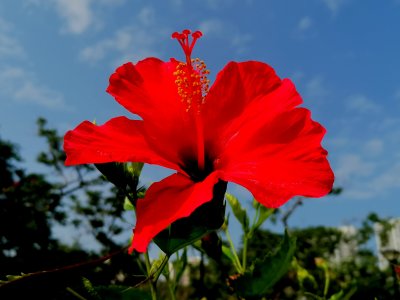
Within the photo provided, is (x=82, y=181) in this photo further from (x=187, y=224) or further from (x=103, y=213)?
(x=187, y=224)

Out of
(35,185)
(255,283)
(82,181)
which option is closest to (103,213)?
(82,181)

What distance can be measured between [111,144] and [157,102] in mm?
170

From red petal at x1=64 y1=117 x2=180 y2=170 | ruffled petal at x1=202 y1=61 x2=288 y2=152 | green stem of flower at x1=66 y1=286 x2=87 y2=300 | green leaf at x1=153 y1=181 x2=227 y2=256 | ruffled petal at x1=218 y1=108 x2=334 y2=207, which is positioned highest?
ruffled petal at x1=202 y1=61 x2=288 y2=152

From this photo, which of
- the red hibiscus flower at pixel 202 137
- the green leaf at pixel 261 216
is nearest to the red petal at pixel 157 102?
the red hibiscus flower at pixel 202 137

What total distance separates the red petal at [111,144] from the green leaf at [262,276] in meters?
0.32

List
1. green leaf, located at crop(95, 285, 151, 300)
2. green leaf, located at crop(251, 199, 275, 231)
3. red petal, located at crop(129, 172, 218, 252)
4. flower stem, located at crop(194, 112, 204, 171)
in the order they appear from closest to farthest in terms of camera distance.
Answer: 1. red petal, located at crop(129, 172, 218, 252)
2. green leaf, located at crop(95, 285, 151, 300)
3. flower stem, located at crop(194, 112, 204, 171)
4. green leaf, located at crop(251, 199, 275, 231)

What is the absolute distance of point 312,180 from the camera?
79cm

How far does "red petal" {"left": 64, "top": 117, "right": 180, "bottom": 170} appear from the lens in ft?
2.70

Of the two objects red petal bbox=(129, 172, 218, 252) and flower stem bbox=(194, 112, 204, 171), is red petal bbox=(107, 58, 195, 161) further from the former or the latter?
red petal bbox=(129, 172, 218, 252)

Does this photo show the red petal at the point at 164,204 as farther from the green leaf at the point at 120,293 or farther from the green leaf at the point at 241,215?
the green leaf at the point at 241,215

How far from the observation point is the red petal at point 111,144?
823 millimetres

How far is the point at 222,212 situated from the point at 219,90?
0.35 m

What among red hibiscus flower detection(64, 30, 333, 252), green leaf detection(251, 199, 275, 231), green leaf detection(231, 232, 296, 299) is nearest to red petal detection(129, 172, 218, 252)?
red hibiscus flower detection(64, 30, 333, 252)

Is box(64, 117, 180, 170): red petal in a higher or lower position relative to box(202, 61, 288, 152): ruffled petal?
lower
